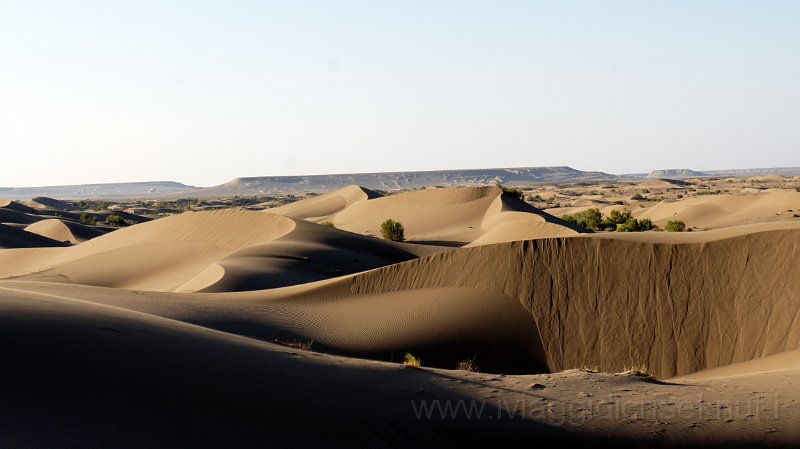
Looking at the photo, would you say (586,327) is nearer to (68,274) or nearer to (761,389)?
(761,389)

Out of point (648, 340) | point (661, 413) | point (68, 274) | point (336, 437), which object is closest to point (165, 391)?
point (336, 437)

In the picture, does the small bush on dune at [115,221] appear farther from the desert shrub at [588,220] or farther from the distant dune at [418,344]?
the desert shrub at [588,220]

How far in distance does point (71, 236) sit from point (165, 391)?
177 ft

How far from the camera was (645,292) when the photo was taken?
1809 cm

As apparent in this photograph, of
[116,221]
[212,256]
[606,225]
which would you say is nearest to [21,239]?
[116,221]

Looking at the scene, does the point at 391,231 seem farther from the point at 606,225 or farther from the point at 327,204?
the point at 327,204

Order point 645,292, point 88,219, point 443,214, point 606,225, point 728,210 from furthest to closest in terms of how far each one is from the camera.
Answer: point 88,219 < point 728,210 < point 443,214 < point 606,225 < point 645,292

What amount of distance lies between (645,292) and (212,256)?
2378cm

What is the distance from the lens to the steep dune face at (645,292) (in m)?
16.8

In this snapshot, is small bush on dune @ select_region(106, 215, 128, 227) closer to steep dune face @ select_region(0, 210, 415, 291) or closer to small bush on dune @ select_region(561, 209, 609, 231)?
steep dune face @ select_region(0, 210, 415, 291)

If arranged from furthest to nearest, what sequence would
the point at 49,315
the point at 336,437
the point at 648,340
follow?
1. the point at 648,340
2. the point at 49,315
3. the point at 336,437

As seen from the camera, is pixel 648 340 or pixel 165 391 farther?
pixel 648 340

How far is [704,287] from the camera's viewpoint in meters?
17.8

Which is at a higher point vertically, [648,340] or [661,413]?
[661,413]
